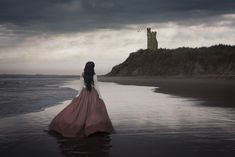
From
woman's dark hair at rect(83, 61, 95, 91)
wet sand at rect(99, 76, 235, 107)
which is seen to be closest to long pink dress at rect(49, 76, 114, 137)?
woman's dark hair at rect(83, 61, 95, 91)

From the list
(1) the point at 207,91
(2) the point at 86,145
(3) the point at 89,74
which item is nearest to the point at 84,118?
(3) the point at 89,74

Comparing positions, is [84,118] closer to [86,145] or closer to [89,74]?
[89,74]

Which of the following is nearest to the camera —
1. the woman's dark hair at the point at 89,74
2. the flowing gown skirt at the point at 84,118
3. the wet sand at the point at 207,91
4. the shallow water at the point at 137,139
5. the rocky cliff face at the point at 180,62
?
the shallow water at the point at 137,139

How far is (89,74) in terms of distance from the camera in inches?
467

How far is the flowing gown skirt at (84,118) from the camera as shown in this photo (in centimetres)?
1109

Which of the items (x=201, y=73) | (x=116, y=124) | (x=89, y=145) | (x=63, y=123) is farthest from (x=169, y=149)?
(x=201, y=73)

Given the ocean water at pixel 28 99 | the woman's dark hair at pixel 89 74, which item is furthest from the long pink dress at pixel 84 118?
the ocean water at pixel 28 99

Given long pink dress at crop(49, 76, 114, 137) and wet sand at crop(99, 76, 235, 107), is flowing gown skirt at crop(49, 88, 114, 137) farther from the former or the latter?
wet sand at crop(99, 76, 235, 107)

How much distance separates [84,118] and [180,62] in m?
119

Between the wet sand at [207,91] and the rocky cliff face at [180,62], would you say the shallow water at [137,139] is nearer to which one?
→ the wet sand at [207,91]

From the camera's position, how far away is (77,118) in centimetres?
1123

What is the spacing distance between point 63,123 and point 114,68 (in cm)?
15368

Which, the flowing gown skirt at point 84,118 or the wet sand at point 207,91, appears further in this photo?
the wet sand at point 207,91

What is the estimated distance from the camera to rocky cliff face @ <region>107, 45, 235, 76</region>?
115 meters
